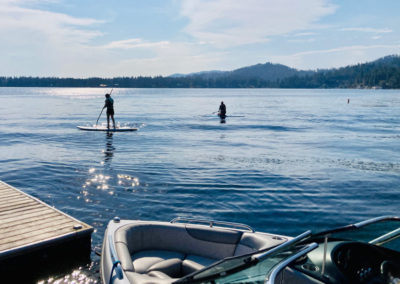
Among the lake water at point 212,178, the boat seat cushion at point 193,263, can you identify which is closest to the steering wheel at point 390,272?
the boat seat cushion at point 193,263

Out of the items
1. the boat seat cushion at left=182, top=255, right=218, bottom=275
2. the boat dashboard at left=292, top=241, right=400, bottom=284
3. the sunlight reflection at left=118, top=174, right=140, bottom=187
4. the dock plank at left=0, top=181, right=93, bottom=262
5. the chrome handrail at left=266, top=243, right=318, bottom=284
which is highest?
the chrome handrail at left=266, top=243, right=318, bottom=284

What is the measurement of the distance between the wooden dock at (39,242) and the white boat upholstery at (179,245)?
181 centimetres

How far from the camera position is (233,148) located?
26.0 metres

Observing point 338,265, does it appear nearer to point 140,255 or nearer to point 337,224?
point 140,255

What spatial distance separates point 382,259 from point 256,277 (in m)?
2.08

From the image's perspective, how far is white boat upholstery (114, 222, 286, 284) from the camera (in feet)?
23.9

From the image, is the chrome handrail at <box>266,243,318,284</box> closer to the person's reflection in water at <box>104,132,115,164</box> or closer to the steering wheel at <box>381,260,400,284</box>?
the steering wheel at <box>381,260,400,284</box>

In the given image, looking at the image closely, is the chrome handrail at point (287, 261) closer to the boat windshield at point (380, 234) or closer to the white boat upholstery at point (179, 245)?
the boat windshield at point (380, 234)

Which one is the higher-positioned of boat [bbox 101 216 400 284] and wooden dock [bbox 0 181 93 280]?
boat [bbox 101 216 400 284]

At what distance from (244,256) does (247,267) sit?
0.20 meters

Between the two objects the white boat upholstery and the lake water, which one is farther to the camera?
the lake water

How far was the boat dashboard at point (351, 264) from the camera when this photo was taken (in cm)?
505

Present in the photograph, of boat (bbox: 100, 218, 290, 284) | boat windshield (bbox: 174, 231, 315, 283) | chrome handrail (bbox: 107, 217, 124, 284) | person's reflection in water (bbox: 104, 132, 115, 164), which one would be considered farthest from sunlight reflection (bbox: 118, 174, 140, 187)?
boat windshield (bbox: 174, 231, 315, 283)

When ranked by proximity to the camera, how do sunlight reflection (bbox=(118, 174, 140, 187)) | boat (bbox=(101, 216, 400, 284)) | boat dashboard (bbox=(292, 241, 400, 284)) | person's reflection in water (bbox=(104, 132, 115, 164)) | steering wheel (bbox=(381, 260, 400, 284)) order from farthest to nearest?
person's reflection in water (bbox=(104, 132, 115, 164)) → sunlight reflection (bbox=(118, 174, 140, 187)) → steering wheel (bbox=(381, 260, 400, 284)) → boat dashboard (bbox=(292, 241, 400, 284)) → boat (bbox=(101, 216, 400, 284))
